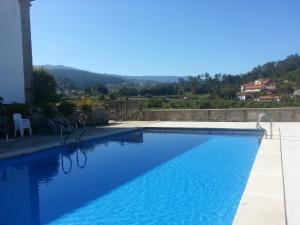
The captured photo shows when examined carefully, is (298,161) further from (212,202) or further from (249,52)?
(249,52)

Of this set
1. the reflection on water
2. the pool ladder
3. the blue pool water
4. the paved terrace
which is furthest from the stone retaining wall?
the pool ladder

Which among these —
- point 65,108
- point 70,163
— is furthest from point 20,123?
point 70,163

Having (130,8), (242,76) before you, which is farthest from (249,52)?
(242,76)

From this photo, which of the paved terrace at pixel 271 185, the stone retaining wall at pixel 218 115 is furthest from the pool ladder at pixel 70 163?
the stone retaining wall at pixel 218 115

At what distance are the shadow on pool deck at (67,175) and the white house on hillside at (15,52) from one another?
4554 mm

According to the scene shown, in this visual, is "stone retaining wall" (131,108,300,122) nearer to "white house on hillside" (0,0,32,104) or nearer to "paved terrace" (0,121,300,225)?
"paved terrace" (0,121,300,225)

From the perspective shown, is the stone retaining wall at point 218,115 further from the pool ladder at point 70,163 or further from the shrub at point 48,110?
the pool ladder at point 70,163

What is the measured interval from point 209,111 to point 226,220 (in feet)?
41.5

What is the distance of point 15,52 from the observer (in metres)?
14.6

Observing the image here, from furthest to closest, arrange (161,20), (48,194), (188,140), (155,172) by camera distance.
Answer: (161,20), (188,140), (155,172), (48,194)

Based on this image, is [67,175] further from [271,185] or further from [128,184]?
[271,185]

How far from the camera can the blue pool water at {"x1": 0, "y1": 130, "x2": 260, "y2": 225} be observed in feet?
17.3

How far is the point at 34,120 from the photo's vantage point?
1321cm

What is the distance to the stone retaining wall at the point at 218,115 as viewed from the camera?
15703 mm
